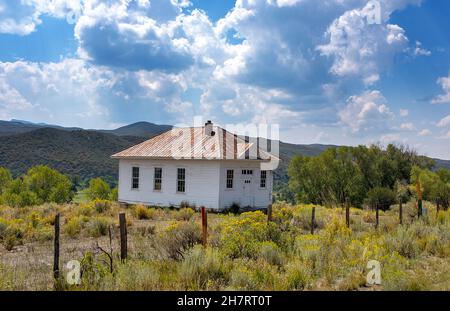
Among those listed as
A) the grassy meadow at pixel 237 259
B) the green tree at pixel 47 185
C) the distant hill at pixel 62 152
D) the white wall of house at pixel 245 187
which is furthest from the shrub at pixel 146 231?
the distant hill at pixel 62 152

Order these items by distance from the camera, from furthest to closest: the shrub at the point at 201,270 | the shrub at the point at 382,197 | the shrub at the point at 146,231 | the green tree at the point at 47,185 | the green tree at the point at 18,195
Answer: the green tree at the point at 47,185
the green tree at the point at 18,195
the shrub at the point at 382,197
the shrub at the point at 146,231
the shrub at the point at 201,270

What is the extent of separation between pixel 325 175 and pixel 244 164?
23365 millimetres

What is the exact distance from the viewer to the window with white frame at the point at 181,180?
22125mm

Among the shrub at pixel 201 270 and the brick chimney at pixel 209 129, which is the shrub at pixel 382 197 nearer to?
the brick chimney at pixel 209 129

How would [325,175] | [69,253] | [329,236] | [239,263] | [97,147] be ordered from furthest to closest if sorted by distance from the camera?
[97,147] < [325,175] < [329,236] < [69,253] < [239,263]

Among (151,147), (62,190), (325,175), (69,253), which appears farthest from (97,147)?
(69,253)

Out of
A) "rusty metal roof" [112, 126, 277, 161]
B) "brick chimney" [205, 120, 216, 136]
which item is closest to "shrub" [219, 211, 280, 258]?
"rusty metal roof" [112, 126, 277, 161]

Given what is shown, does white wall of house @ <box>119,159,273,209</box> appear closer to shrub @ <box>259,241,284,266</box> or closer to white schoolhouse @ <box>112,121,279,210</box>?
white schoolhouse @ <box>112,121,279,210</box>

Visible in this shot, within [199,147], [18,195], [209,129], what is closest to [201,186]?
[199,147]

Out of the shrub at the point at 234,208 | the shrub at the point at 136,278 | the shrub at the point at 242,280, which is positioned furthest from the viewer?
the shrub at the point at 234,208

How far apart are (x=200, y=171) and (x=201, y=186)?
74cm

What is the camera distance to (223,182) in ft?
69.0
